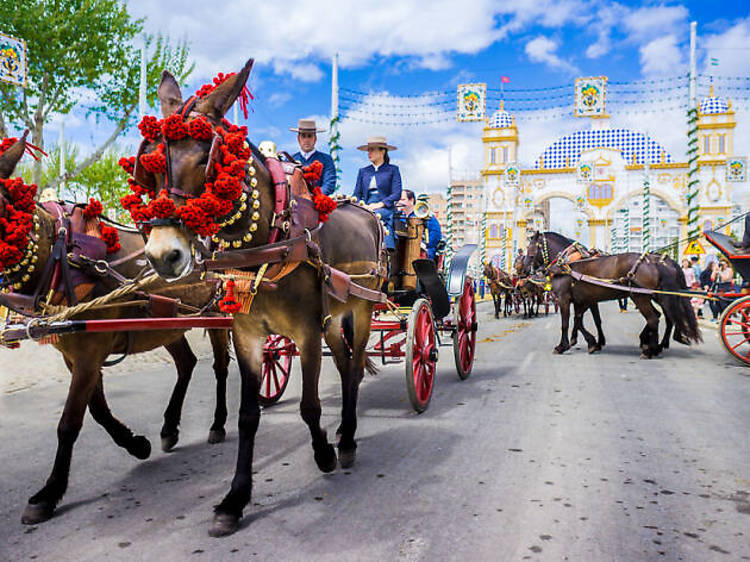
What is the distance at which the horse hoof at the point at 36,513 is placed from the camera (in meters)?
3.23

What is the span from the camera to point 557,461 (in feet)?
14.0

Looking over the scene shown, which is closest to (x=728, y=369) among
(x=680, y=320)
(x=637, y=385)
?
(x=680, y=320)

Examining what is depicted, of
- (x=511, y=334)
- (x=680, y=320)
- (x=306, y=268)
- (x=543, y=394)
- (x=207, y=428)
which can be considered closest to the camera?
(x=306, y=268)

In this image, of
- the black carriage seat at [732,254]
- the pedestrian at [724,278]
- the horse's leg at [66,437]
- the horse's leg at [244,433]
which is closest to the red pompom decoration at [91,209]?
→ the horse's leg at [66,437]

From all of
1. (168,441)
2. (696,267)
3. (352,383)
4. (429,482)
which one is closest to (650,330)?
(352,383)

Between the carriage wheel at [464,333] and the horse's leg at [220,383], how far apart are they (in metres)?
2.99

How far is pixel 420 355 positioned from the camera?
5.75m

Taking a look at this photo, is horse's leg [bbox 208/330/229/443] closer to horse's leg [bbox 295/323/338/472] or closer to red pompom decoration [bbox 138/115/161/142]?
horse's leg [bbox 295/323/338/472]

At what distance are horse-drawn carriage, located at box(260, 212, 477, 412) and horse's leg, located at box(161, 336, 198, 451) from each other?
92 cm

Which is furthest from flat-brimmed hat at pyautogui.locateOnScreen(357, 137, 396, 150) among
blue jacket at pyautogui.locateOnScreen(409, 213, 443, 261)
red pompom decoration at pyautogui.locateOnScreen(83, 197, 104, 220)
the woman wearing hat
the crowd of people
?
the crowd of people

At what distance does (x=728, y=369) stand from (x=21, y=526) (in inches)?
343

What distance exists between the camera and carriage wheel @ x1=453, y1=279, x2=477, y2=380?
7.27 meters

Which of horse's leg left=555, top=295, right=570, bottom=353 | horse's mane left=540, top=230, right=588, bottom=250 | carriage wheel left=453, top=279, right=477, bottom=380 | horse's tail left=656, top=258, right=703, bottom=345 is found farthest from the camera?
horse's mane left=540, top=230, right=588, bottom=250

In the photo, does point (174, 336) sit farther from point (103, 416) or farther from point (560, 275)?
point (560, 275)
